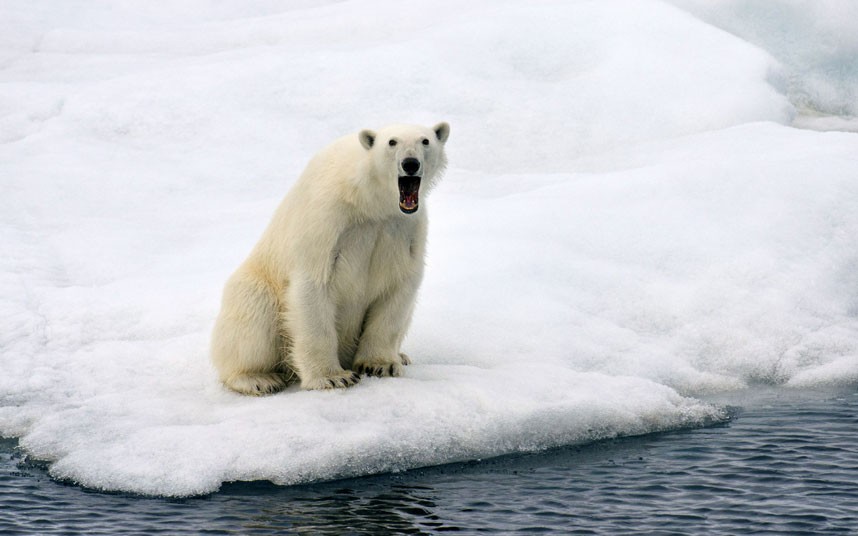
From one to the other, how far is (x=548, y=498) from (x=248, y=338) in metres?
2.34

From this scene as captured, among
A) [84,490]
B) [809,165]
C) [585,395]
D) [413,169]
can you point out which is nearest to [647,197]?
[809,165]

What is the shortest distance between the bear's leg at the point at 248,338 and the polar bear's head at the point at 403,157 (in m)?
1.17

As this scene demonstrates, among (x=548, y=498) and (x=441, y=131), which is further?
(x=441, y=131)

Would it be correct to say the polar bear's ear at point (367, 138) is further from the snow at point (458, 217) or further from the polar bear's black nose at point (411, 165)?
the snow at point (458, 217)

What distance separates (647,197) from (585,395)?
11.3 feet

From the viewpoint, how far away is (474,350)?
753cm

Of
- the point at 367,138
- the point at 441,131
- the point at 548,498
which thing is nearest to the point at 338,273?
the point at 367,138

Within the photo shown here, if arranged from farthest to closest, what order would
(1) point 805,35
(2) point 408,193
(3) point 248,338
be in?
(1) point 805,35
(3) point 248,338
(2) point 408,193

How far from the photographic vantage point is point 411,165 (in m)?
6.15

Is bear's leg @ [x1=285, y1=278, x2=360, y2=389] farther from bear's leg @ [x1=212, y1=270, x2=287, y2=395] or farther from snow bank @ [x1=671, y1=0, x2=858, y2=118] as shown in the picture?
snow bank @ [x1=671, y1=0, x2=858, y2=118]

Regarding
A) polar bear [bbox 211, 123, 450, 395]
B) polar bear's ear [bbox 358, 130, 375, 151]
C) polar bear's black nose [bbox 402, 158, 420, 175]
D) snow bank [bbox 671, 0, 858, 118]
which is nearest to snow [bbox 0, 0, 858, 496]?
snow bank [bbox 671, 0, 858, 118]

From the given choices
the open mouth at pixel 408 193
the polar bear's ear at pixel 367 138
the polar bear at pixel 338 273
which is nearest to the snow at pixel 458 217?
the polar bear at pixel 338 273

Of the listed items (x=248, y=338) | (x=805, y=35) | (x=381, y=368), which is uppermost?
(x=805, y=35)

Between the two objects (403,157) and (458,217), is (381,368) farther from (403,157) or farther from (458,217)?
(458,217)
